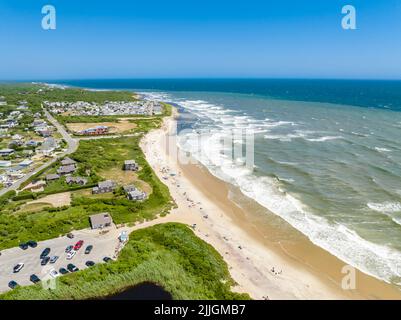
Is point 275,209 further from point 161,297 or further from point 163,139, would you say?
point 163,139

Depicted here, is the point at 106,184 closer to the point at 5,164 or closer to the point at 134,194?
the point at 134,194

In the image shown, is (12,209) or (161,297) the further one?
(12,209)

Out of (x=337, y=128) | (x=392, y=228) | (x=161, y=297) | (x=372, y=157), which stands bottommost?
(x=161, y=297)

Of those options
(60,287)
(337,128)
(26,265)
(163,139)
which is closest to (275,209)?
(60,287)

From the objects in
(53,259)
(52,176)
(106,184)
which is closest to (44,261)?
(53,259)

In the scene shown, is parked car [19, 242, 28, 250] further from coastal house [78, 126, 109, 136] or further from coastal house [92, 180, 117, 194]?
coastal house [78, 126, 109, 136]

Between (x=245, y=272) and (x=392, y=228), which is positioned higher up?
(x=392, y=228)
